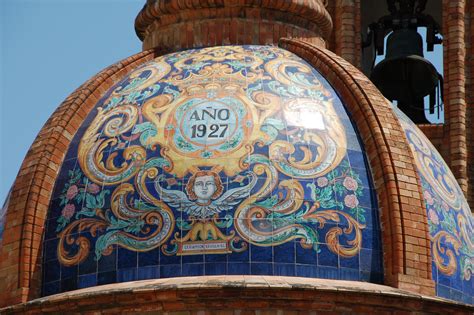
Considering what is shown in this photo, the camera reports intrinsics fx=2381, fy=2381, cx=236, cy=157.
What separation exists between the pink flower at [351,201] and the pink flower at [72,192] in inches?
132

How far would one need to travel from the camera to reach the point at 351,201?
96.0ft

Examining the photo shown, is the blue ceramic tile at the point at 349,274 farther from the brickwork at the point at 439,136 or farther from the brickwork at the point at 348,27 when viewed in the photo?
the brickwork at the point at 348,27

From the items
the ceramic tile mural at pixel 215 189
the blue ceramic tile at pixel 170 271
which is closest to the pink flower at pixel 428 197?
the ceramic tile mural at pixel 215 189

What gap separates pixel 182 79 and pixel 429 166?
337cm

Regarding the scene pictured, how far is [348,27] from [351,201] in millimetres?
14156

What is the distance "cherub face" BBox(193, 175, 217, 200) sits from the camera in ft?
94.8

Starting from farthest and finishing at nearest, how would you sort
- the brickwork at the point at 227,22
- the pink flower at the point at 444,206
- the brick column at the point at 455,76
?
the brick column at the point at 455,76, the brickwork at the point at 227,22, the pink flower at the point at 444,206

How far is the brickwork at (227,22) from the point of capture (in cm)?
3222

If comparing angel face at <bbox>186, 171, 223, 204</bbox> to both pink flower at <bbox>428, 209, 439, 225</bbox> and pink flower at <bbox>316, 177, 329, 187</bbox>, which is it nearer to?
pink flower at <bbox>316, 177, 329, 187</bbox>

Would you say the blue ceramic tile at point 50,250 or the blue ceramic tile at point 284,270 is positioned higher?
the blue ceramic tile at point 50,250

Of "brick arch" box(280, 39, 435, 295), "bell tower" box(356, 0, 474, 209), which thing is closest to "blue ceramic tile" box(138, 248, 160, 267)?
"brick arch" box(280, 39, 435, 295)

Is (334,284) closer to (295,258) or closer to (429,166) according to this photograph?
(295,258)

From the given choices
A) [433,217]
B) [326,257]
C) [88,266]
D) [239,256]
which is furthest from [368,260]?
[88,266]

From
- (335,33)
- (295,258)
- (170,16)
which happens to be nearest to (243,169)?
(295,258)
